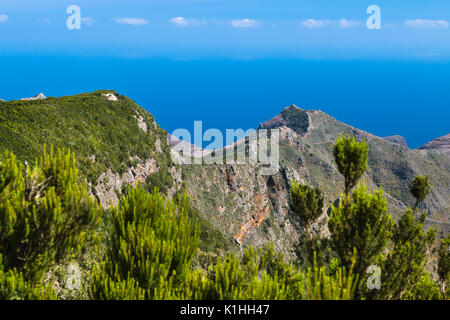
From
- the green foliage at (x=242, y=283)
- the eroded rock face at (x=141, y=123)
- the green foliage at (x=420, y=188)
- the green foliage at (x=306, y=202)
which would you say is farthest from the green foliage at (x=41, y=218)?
the eroded rock face at (x=141, y=123)

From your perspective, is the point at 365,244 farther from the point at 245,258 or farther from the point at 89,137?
the point at 89,137

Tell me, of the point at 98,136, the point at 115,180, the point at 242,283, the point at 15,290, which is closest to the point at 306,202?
the point at 242,283

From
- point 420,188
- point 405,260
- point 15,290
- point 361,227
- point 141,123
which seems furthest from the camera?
point 141,123

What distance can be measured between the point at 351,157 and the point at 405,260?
18.5 ft

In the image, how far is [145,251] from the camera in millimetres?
12594

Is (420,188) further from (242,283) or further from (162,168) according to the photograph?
(162,168)

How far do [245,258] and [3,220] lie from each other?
876 cm

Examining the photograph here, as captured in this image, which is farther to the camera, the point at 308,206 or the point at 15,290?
the point at 308,206

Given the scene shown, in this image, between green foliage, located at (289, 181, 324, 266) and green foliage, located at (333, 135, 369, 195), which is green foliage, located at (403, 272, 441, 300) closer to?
green foliage, located at (289, 181, 324, 266)

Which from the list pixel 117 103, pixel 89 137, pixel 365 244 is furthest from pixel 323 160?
pixel 365 244
